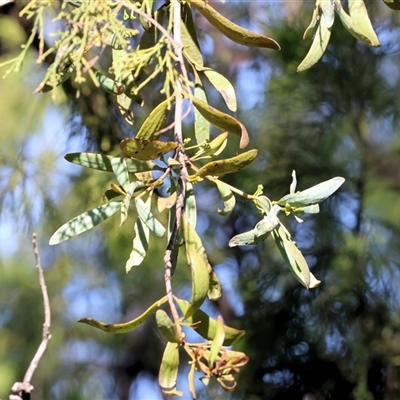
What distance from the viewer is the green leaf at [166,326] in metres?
0.31

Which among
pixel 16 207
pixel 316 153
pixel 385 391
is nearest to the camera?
pixel 385 391

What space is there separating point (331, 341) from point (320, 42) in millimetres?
530

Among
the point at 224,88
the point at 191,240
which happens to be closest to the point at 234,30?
the point at 224,88

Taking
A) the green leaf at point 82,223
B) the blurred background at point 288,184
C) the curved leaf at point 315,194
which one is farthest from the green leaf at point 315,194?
the blurred background at point 288,184

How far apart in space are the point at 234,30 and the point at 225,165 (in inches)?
3.7

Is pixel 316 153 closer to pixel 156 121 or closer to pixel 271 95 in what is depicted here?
pixel 271 95

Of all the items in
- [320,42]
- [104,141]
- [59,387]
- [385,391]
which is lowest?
[59,387]

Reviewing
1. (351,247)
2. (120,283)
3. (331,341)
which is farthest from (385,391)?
(120,283)

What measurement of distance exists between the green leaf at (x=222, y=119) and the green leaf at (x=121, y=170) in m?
0.05

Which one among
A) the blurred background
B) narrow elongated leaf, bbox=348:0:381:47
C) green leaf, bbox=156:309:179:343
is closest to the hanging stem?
green leaf, bbox=156:309:179:343

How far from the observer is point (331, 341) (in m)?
0.89

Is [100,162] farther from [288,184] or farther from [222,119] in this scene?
[288,184]

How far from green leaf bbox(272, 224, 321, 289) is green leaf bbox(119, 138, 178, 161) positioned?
80mm

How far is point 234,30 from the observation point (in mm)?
415
